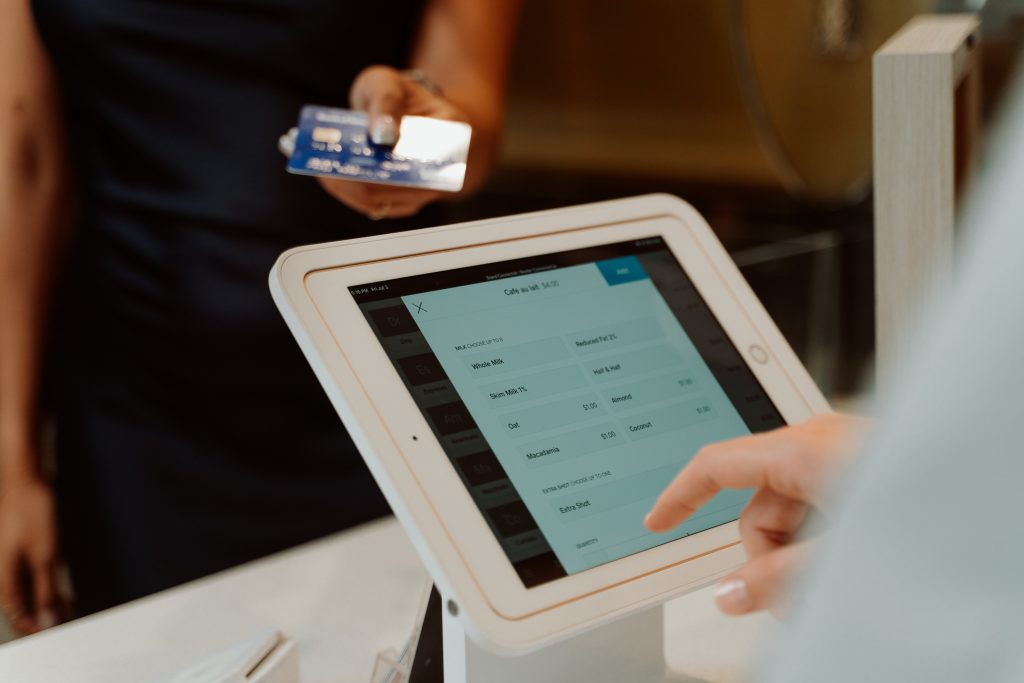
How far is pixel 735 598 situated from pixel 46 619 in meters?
0.85

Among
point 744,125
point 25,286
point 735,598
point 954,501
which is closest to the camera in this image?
point 954,501

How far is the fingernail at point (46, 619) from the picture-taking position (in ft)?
3.18

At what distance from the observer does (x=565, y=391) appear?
1.69 ft

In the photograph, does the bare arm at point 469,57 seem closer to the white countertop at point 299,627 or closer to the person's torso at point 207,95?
the person's torso at point 207,95

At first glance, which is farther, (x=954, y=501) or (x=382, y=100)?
(x=382, y=100)

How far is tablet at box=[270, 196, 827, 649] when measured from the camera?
0.46 metres

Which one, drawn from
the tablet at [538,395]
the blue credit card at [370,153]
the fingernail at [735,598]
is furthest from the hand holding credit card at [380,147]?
the fingernail at [735,598]

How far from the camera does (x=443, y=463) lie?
469 mm

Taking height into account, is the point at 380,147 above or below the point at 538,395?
above

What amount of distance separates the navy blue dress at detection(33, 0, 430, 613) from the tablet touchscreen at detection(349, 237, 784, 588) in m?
0.49

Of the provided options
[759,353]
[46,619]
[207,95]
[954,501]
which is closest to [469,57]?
[207,95]

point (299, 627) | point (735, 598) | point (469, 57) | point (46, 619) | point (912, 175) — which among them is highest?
point (469, 57)

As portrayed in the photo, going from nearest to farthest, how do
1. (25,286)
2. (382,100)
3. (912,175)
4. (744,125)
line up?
(912,175), (382,100), (25,286), (744,125)

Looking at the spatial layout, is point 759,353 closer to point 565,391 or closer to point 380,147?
point 565,391
